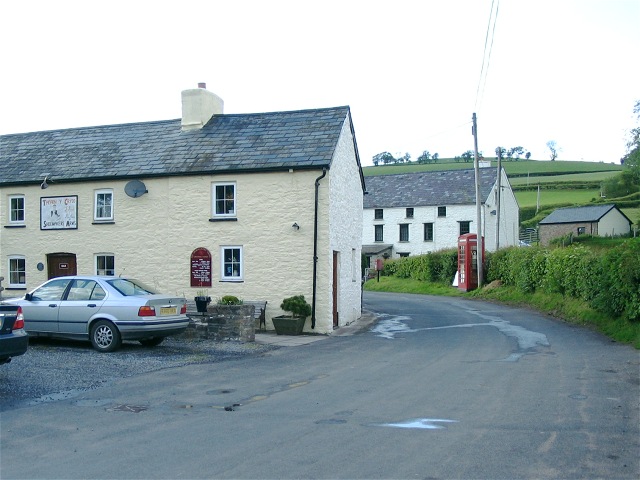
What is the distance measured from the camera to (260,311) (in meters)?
18.9

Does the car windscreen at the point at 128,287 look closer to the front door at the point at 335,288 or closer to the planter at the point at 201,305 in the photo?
the planter at the point at 201,305

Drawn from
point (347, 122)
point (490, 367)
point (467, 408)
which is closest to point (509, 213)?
point (347, 122)

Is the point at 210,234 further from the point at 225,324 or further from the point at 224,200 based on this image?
the point at 225,324

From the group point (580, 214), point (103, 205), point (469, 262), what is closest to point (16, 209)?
point (103, 205)

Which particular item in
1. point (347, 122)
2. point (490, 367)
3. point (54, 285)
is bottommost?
point (490, 367)

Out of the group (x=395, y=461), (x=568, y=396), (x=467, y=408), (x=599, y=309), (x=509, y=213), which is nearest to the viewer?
(x=395, y=461)

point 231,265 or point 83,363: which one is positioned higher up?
point 231,265

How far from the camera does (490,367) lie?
12.5 meters

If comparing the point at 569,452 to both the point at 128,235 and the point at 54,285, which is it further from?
the point at 128,235

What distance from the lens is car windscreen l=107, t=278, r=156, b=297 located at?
14219 millimetres

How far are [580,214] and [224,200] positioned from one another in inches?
1897

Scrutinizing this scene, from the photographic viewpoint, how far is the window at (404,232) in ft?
198

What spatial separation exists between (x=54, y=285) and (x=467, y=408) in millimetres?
9919

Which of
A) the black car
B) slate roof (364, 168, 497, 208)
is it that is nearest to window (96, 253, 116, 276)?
the black car
